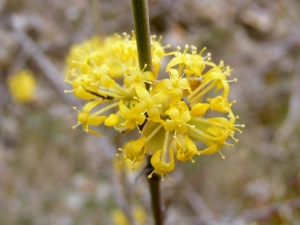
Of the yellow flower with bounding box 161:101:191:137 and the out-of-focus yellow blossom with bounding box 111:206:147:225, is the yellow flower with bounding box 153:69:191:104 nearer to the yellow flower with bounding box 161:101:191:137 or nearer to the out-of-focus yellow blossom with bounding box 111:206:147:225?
the yellow flower with bounding box 161:101:191:137

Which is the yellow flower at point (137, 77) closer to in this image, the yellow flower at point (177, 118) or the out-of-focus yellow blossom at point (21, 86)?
the yellow flower at point (177, 118)

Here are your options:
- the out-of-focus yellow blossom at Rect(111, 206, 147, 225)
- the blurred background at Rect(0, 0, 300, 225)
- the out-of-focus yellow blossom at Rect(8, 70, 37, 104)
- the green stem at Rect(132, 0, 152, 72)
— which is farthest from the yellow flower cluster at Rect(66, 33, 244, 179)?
the out-of-focus yellow blossom at Rect(8, 70, 37, 104)

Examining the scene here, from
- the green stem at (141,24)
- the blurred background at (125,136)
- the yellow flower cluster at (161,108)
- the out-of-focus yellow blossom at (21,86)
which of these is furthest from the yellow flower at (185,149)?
the out-of-focus yellow blossom at (21,86)

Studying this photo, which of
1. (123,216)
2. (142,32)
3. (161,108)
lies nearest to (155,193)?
(161,108)

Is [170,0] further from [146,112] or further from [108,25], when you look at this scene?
[146,112]

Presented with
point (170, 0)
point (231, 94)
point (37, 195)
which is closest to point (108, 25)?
point (170, 0)
